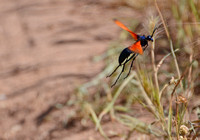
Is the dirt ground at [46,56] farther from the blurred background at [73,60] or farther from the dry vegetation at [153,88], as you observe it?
the dry vegetation at [153,88]

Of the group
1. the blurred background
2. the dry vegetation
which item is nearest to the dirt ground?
the blurred background

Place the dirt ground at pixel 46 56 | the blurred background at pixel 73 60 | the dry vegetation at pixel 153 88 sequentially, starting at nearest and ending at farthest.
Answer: the dry vegetation at pixel 153 88 < the blurred background at pixel 73 60 < the dirt ground at pixel 46 56

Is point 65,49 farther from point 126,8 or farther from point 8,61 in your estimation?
point 126,8

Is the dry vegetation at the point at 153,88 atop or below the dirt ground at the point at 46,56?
below

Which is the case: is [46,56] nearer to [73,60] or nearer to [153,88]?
[73,60]

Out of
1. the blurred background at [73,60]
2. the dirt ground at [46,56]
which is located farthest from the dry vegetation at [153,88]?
the dirt ground at [46,56]

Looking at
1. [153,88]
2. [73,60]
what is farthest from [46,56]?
[153,88]

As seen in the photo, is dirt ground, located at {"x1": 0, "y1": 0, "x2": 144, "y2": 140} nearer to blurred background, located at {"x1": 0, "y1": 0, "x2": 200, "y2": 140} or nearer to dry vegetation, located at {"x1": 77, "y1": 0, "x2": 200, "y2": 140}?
blurred background, located at {"x1": 0, "y1": 0, "x2": 200, "y2": 140}
